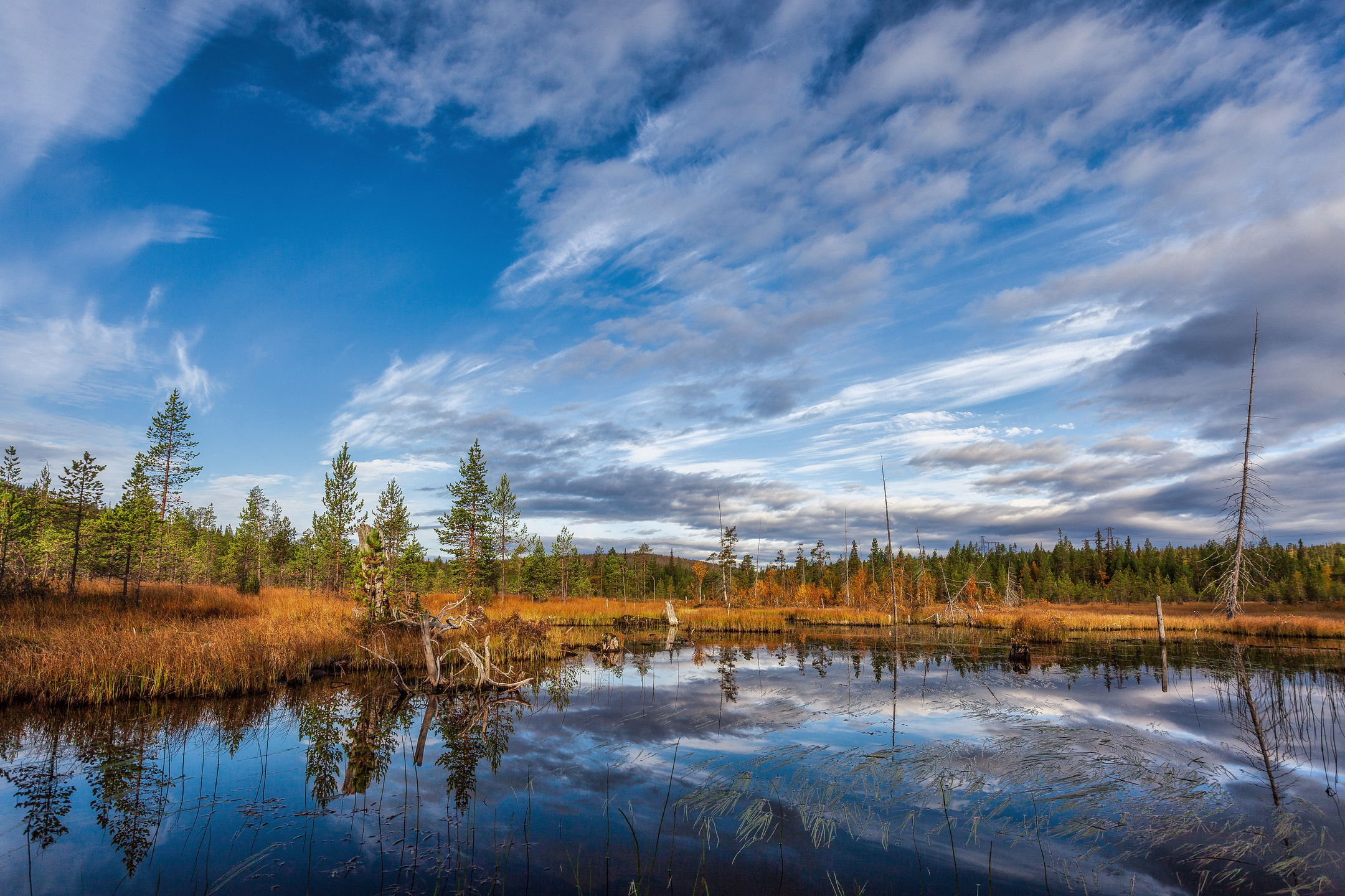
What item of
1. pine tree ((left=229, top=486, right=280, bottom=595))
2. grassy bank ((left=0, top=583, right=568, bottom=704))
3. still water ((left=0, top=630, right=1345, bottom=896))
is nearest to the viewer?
still water ((left=0, top=630, right=1345, bottom=896))

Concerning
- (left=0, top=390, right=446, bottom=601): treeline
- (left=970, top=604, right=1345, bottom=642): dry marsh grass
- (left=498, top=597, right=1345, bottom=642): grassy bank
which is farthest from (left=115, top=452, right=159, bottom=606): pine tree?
(left=970, top=604, right=1345, bottom=642): dry marsh grass

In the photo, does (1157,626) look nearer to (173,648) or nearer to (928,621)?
(928,621)

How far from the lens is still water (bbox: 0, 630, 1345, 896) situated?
6957 mm

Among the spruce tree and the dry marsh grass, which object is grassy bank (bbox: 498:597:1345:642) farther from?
the spruce tree

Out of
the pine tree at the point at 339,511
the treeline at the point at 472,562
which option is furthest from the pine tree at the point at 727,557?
the pine tree at the point at 339,511

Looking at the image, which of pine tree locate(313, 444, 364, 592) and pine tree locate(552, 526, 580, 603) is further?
pine tree locate(552, 526, 580, 603)

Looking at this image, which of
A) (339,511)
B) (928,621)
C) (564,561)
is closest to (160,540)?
(339,511)

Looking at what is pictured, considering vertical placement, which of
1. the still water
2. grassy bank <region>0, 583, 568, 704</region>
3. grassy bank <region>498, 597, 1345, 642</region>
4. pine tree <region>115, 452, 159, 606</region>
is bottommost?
grassy bank <region>498, 597, 1345, 642</region>

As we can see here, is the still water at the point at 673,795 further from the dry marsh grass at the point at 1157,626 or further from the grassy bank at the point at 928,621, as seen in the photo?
the dry marsh grass at the point at 1157,626

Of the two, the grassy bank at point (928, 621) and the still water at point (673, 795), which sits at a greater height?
the still water at point (673, 795)

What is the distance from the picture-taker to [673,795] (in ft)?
31.8

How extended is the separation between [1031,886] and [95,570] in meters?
61.5

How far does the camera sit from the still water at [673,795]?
696 cm

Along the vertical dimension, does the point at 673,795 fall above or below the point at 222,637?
below
